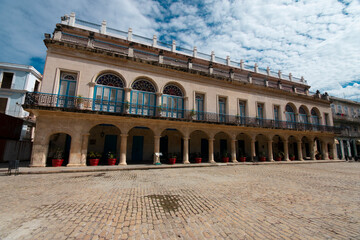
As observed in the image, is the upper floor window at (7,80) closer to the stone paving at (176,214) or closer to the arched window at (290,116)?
the stone paving at (176,214)

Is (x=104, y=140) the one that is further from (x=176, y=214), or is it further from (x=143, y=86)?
(x=176, y=214)

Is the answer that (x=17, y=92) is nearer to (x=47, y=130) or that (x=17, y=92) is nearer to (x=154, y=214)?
(x=47, y=130)

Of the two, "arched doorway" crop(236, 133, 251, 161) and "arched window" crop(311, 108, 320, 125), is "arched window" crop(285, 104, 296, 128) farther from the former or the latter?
"arched doorway" crop(236, 133, 251, 161)

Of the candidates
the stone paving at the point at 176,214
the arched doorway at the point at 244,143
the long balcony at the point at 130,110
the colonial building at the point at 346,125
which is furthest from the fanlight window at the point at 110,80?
the colonial building at the point at 346,125

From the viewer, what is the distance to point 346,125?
28.2 meters

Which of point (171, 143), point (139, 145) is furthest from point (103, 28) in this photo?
point (171, 143)

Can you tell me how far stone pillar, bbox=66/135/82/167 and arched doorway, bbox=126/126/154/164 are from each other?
168 inches

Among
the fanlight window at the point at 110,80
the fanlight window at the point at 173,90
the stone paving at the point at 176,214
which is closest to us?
the stone paving at the point at 176,214

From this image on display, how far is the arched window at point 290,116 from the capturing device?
19.4m

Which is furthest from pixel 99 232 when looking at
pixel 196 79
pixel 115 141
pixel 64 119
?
pixel 196 79

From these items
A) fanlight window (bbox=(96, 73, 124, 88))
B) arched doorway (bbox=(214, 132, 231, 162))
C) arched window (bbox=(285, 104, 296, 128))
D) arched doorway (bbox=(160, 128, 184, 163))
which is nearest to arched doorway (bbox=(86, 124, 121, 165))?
fanlight window (bbox=(96, 73, 124, 88))

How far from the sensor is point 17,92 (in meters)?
19.5

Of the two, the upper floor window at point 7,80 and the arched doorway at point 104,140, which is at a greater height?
the upper floor window at point 7,80

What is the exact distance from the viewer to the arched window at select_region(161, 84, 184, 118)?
14055 millimetres
